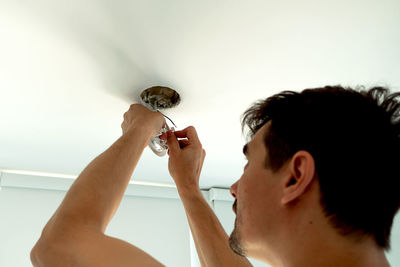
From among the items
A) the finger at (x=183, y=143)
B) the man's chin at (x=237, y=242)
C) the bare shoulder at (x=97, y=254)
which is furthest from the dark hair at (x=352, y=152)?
the finger at (x=183, y=143)

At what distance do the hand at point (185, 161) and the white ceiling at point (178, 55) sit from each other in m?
0.15

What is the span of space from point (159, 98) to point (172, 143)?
161 mm

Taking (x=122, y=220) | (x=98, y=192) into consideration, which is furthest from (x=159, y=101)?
(x=122, y=220)

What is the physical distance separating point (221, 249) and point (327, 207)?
46 cm

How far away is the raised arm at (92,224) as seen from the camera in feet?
2.22

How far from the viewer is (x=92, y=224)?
29.5 inches

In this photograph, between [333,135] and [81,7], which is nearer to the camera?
[333,135]

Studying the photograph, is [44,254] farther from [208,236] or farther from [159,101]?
[159,101]

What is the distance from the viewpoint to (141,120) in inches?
45.1

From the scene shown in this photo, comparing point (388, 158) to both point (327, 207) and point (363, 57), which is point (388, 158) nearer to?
point (327, 207)

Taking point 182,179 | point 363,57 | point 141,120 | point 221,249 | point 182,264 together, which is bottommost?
point 182,264

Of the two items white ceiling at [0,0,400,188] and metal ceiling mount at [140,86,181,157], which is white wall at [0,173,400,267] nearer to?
white ceiling at [0,0,400,188]

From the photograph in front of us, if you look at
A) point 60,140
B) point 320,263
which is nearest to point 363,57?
point 320,263

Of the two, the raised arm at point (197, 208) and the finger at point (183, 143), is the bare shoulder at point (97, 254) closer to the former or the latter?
the raised arm at point (197, 208)
